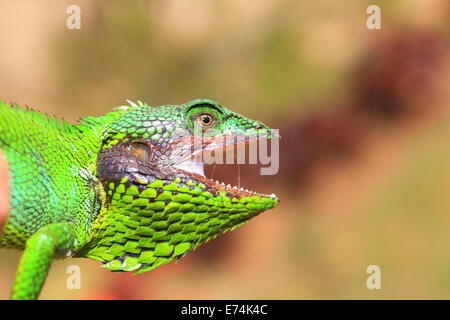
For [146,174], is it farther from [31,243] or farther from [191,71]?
[191,71]

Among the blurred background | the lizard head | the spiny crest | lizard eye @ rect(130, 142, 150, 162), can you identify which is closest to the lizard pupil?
the lizard head

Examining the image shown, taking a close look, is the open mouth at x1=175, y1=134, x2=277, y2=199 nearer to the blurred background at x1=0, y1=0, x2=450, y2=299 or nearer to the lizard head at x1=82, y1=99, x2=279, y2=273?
the lizard head at x1=82, y1=99, x2=279, y2=273

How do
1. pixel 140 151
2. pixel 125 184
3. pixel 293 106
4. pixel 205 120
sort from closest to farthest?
pixel 125 184 < pixel 140 151 < pixel 205 120 < pixel 293 106

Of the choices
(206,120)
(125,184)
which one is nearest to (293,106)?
(206,120)

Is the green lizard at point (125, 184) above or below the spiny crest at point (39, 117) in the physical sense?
below

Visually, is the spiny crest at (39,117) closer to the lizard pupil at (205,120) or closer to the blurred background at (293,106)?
the lizard pupil at (205,120)

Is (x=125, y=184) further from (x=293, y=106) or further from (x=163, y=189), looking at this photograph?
(x=293, y=106)

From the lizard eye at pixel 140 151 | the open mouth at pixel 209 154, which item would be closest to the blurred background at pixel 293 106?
the open mouth at pixel 209 154
